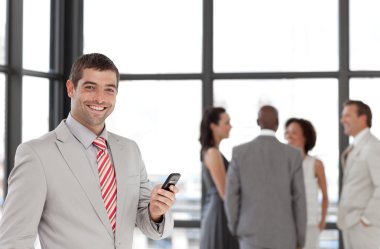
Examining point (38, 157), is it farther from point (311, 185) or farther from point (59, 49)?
point (59, 49)

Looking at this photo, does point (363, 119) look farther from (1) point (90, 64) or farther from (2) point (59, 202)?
(2) point (59, 202)

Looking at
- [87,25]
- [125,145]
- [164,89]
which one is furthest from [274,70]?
[125,145]

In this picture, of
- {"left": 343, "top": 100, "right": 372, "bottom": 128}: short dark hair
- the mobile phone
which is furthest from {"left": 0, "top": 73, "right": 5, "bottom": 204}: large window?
the mobile phone

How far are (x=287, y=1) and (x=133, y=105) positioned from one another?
1.69 metres

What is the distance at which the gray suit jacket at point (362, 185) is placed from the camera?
4855mm

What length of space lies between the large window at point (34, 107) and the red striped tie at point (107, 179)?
363 cm

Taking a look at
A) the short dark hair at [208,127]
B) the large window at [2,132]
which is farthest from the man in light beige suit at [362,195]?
the large window at [2,132]

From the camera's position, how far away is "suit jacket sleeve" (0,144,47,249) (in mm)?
1914

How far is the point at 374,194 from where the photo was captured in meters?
4.85

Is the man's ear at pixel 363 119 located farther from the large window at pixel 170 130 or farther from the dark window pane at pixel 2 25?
the dark window pane at pixel 2 25

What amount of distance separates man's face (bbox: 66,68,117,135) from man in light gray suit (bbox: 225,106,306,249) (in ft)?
8.39

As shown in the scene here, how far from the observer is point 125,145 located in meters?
2.24

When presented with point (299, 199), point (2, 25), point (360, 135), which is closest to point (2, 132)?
point (2, 25)

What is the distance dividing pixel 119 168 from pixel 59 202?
24 cm
